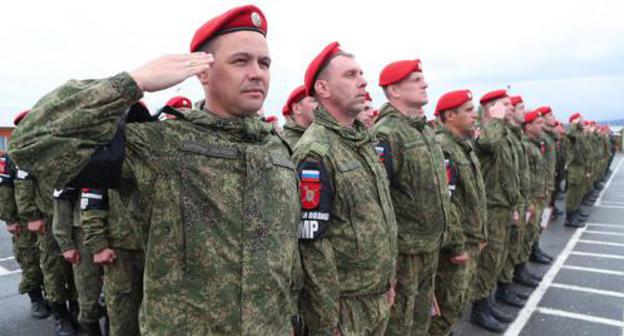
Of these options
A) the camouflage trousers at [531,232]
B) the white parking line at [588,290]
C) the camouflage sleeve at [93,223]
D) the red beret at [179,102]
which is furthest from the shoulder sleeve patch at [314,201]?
the white parking line at [588,290]

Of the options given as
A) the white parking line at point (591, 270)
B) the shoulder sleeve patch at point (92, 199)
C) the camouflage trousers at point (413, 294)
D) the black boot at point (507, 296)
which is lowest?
the white parking line at point (591, 270)

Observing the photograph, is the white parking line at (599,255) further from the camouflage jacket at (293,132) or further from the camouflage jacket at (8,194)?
the camouflage jacket at (8,194)

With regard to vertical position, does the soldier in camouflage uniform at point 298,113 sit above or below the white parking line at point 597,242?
above

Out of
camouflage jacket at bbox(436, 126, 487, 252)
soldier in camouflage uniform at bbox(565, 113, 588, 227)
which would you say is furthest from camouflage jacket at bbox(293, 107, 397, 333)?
soldier in camouflage uniform at bbox(565, 113, 588, 227)

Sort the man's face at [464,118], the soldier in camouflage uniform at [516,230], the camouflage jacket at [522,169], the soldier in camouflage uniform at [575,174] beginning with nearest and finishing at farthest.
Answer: the man's face at [464,118], the soldier in camouflage uniform at [516,230], the camouflage jacket at [522,169], the soldier in camouflage uniform at [575,174]

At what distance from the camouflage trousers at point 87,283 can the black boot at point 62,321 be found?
0.73 meters

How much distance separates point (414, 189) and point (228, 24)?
190cm

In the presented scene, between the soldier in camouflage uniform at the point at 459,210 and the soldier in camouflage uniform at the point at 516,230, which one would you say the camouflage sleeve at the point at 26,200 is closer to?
the soldier in camouflage uniform at the point at 459,210

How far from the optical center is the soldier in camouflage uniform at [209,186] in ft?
4.36

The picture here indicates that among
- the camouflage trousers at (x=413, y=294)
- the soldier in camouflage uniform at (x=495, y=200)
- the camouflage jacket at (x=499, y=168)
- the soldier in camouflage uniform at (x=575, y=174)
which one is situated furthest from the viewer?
the soldier in camouflage uniform at (x=575, y=174)

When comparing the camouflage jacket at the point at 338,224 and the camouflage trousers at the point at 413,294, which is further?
the camouflage trousers at the point at 413,294

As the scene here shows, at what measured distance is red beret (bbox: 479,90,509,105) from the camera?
16.5ft

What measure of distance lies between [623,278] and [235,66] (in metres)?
6.63

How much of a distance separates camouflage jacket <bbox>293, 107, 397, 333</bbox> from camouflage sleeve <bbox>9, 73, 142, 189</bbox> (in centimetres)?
113
